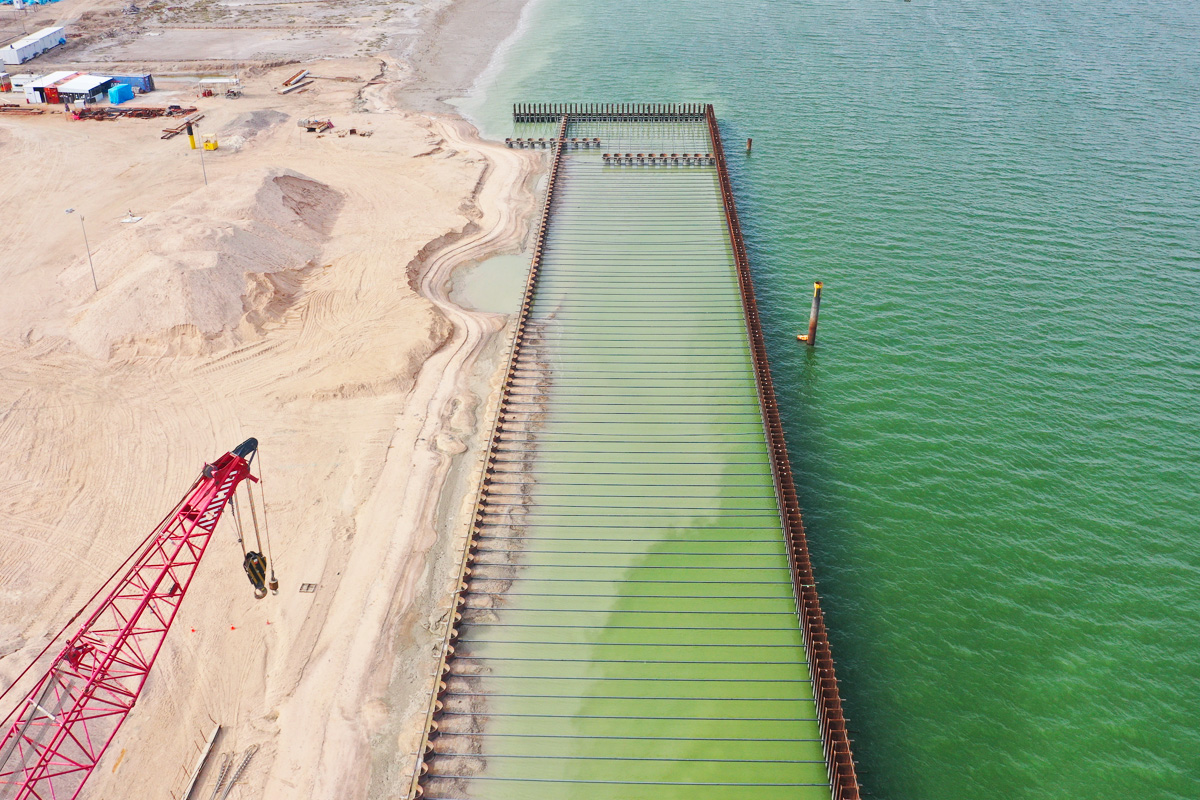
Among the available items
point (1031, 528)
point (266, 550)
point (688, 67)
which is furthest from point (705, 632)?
point (688, 67)

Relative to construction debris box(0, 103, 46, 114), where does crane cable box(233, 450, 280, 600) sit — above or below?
below

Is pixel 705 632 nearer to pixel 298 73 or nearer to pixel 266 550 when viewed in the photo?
pixel 266 550

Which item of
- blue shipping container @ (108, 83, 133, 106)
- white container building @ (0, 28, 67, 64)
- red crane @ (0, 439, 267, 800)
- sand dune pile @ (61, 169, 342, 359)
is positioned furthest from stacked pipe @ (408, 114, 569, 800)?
white container building @ (0, 28, 67, 64)

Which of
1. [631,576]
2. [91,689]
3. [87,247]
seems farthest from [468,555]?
[87,247]

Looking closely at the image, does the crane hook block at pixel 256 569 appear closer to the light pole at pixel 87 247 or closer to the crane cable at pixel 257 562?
the crane cable at pixel 257 562

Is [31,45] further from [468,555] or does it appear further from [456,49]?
[468,555]

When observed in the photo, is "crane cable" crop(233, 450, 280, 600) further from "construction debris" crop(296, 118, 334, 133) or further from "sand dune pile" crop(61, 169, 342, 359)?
"construction debris" crop(296, 118, 334, 133)

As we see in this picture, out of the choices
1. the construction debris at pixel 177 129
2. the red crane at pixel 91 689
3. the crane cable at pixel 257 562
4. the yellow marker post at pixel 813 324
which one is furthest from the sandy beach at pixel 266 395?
the yellow marker post at pixel 813 324
